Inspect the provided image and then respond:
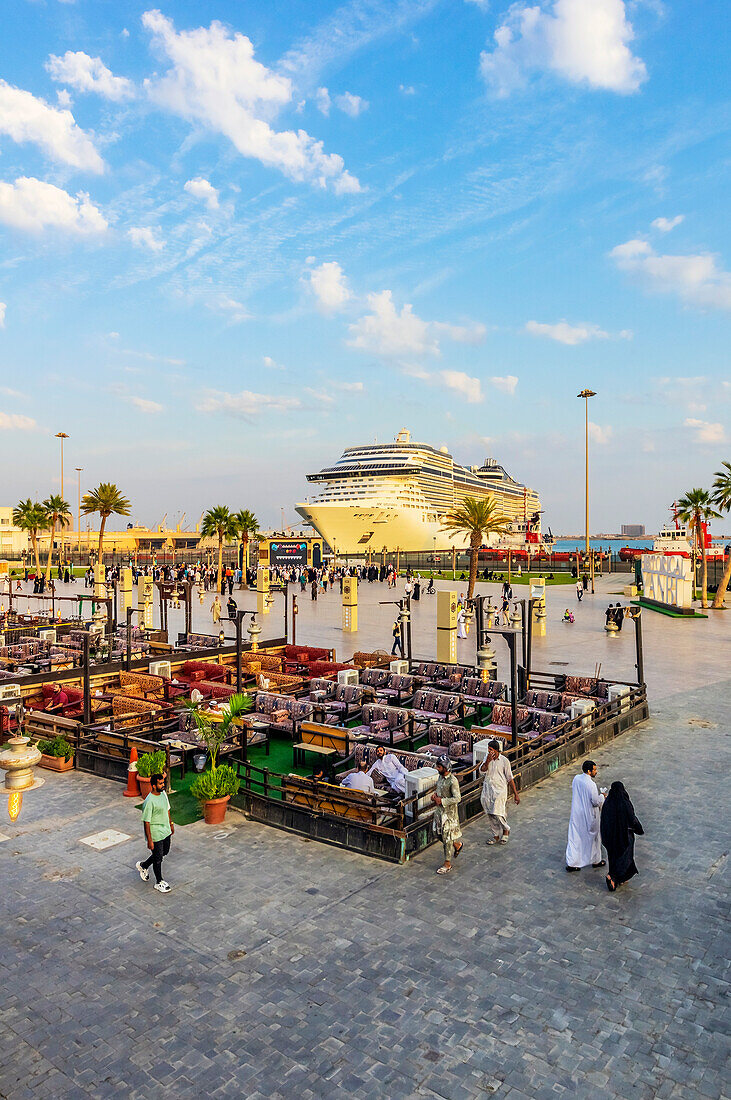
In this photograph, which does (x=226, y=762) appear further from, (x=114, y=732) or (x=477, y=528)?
(x=477, y=528)

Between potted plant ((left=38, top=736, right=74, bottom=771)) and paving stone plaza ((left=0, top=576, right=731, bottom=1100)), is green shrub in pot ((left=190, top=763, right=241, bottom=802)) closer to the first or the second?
paving stone plaza ((left=0, top=576, right=731, bottom=1100))

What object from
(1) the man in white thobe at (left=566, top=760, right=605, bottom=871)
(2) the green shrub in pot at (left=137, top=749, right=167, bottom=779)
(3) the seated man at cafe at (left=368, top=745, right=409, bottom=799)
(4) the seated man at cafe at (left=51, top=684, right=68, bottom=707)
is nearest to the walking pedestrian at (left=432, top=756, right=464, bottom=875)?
(1) the man in white thobe at (left=566, top=760, right=605, bottom=871)

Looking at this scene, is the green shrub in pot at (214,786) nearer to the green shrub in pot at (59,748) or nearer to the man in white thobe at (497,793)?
the man in white thobe at (497,793)

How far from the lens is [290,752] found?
13.6 meters

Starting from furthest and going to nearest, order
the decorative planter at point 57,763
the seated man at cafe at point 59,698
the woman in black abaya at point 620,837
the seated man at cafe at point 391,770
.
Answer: the seated man at cafe at point 59,698
the decorative planter at point 57,763
the seated man at cafe at point 391,770
the woman in black abaya at point 620,837

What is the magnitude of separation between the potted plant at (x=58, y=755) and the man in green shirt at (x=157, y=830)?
520 centimetres

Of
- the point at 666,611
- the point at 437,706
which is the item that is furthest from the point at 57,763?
the point at 666,611

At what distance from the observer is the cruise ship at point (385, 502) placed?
85.1 metres

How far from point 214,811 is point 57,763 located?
13.8ft

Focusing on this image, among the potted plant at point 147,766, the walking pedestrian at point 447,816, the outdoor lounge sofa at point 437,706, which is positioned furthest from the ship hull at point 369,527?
the walking pedestrian at point 447,816

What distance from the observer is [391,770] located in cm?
1022

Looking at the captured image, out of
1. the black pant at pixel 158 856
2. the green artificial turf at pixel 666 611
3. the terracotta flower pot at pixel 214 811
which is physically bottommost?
the terracotta flower pot at pixel 214 811

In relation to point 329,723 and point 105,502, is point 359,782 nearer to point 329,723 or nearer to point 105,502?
point 329,723

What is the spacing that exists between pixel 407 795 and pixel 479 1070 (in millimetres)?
4633
